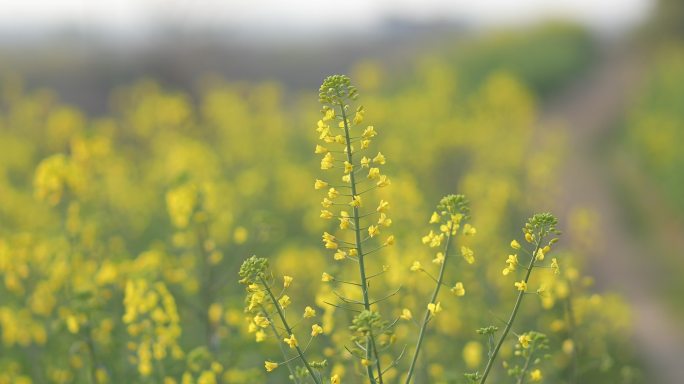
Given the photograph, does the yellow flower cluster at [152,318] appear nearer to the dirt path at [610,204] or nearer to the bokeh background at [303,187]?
the bokeh background at [303,187]

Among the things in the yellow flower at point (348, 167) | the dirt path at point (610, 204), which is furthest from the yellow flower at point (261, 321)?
Answer: the dirt path at point (610, 204)

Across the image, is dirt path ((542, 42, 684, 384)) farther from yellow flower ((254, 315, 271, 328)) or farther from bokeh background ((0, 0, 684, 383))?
yellow flower ((254, 315, 271, 328))

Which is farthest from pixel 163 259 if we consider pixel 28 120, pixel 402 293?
pixel 28 120

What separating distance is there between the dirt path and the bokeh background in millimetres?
60

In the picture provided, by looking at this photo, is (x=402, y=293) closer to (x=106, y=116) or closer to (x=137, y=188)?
(x=137, y=188)

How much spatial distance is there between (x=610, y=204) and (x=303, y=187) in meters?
8.47

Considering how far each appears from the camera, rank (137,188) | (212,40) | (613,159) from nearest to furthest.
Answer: (137,188)
(613,159)
(212,40)

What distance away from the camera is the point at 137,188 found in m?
12.4

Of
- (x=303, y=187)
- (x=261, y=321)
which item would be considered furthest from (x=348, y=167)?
(x=303, y=187)

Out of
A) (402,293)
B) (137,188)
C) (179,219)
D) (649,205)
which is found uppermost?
(649,205)

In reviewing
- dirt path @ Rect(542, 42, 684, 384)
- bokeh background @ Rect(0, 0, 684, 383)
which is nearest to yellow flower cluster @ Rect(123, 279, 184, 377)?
bokeh background @ Rect(0, 0, 684, 383)

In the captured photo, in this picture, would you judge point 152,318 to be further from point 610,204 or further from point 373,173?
point 610,204

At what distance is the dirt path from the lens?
1129 cm

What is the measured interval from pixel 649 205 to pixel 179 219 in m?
14.0
